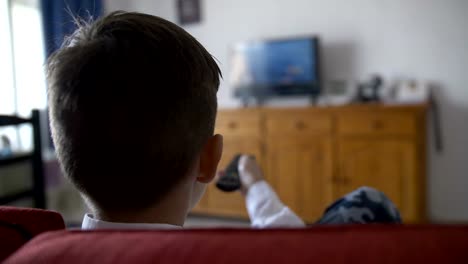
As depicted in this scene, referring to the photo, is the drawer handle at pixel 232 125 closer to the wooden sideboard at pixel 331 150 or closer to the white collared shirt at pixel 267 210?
the wooden sideboard at pixel 331 150

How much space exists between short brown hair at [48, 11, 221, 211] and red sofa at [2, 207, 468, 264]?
5.5 inches

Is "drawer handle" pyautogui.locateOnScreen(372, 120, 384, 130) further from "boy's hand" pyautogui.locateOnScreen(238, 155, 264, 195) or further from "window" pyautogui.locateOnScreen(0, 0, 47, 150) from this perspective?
"window" pyautogui.locateOnScreen(0, 0, 47, 150)

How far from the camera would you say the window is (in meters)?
3.10

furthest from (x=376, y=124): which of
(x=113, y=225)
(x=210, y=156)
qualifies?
(x=113, y=225)

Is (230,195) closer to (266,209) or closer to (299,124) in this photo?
(299,124)

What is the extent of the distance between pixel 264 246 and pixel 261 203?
0.92 m

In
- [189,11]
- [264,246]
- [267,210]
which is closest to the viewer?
[264,246]

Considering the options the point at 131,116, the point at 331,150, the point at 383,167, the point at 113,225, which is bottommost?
the point at 383,167

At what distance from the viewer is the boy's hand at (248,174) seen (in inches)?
49.7

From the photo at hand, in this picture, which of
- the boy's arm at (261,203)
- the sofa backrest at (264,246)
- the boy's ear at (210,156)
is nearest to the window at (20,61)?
the boy's arm at (261,203)

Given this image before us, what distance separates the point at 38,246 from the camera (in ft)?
1.04

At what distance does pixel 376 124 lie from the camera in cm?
278

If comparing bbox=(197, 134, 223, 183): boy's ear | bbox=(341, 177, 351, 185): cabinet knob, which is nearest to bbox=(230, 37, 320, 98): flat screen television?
bbox=(341, 177, 351, 185): cabinet knob

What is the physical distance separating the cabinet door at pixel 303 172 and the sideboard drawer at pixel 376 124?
18 centimetres
